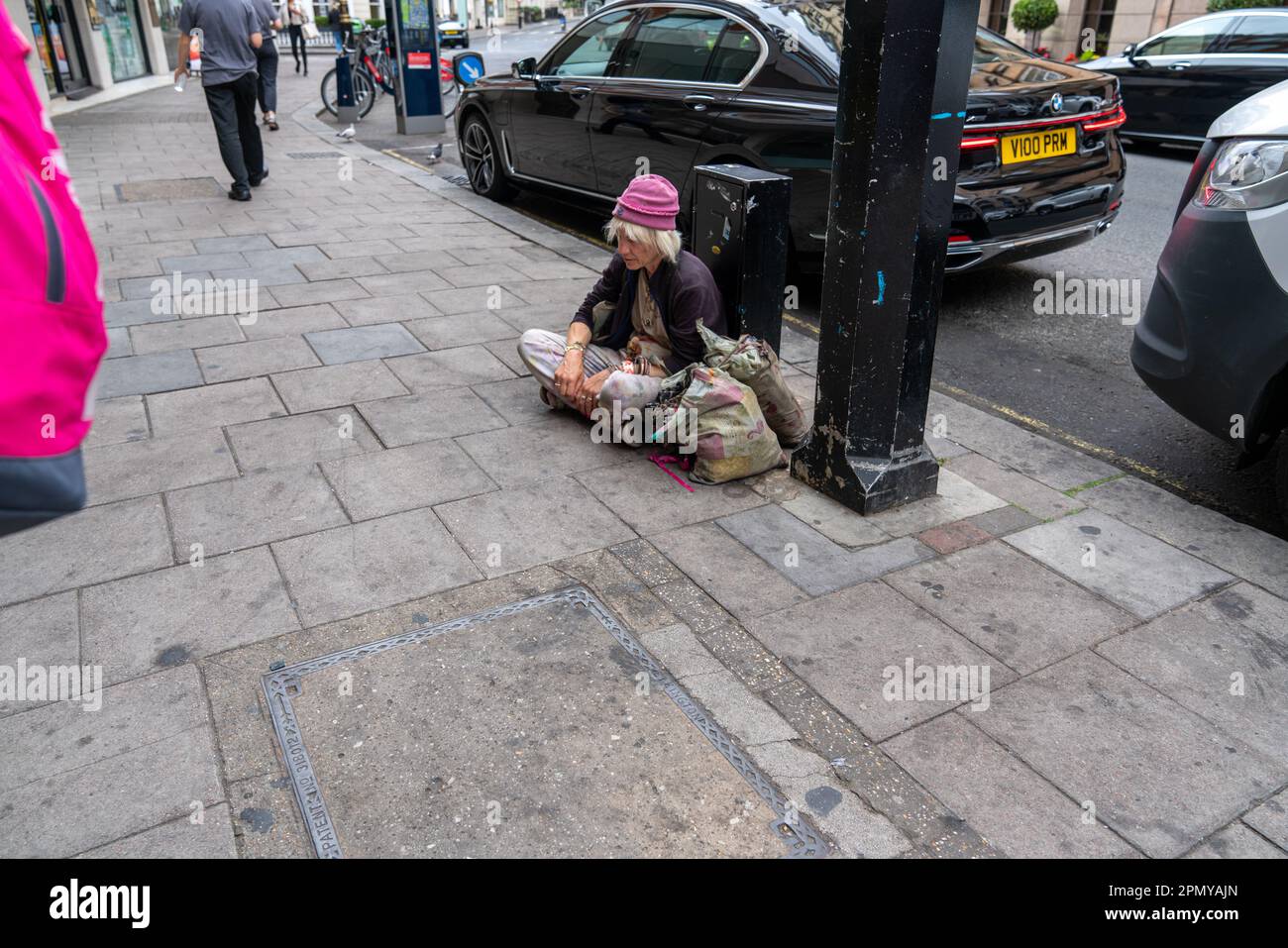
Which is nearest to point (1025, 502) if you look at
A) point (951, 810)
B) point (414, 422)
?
point (951, 810)

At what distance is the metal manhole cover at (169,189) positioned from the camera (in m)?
8.81

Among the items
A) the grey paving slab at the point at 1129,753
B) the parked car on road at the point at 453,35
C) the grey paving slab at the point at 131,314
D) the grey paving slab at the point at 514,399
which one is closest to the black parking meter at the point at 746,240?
the grey paving slab at the point at 514,399

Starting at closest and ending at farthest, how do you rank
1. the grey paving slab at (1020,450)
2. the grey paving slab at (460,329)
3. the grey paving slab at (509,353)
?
the grey paving slab at (1020,450) < the grey paving slab at (509,353) < the grey paving slab at (460,329)

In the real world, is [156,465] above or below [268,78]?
below

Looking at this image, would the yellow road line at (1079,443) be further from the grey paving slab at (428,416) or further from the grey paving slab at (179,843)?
the grey paving slab at (179,843)

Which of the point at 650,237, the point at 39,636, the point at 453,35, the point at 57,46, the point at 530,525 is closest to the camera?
the point at 39,636

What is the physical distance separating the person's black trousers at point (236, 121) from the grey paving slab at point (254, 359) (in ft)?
12.6

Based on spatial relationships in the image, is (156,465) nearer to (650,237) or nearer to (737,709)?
(650,237)

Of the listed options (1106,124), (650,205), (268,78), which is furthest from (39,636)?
(268,78)

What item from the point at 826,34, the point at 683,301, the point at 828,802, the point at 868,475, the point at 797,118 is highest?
the point at 826,34

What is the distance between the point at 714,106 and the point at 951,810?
4862mm

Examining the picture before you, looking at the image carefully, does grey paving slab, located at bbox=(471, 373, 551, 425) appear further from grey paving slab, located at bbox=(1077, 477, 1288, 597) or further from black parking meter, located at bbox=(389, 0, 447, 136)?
black parking meter, located at bbox=(389, 0, 447, 136)

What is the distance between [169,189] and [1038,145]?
782 cm

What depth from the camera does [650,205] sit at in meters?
3.77
